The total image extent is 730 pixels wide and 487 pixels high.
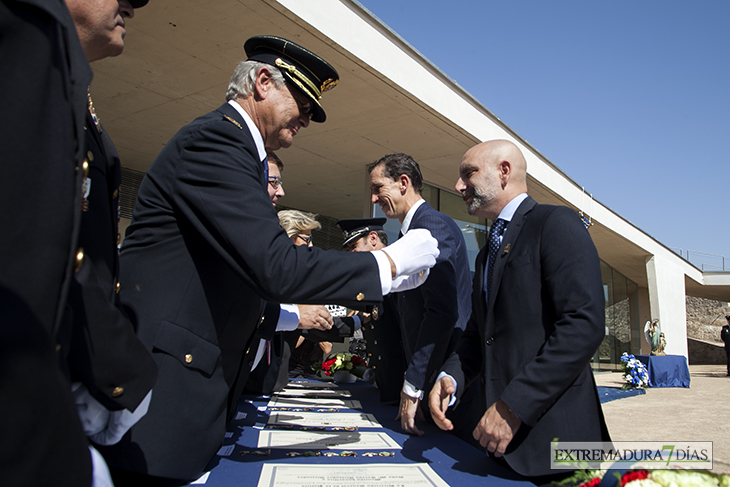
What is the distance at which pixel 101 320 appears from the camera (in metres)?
0.68

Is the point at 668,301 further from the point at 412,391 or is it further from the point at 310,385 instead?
the point at 412,391

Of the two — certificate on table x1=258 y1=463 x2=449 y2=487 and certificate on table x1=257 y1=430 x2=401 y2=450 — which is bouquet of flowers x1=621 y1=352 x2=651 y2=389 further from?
certificate on table x1=258 y1=463 x2=449 y2=487

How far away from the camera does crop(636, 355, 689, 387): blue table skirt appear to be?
45.0ft

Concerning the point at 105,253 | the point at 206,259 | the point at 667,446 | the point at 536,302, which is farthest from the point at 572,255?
the point at 105,253

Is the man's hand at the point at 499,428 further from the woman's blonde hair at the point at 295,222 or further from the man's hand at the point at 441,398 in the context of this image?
the woman's blonde hair at the point at 295,222

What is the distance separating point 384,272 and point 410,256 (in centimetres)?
10

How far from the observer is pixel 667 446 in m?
0.94

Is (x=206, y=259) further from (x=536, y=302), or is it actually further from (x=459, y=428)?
(x=459, y=428)

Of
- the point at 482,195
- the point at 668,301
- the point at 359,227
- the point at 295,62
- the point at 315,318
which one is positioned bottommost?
the point at 315,318

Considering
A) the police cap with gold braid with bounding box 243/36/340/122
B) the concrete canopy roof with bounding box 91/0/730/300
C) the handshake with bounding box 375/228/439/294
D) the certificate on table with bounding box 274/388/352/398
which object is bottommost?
the certificate on table with bounding box 274/388/352/398

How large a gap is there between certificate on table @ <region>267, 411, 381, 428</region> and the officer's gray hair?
1.40m

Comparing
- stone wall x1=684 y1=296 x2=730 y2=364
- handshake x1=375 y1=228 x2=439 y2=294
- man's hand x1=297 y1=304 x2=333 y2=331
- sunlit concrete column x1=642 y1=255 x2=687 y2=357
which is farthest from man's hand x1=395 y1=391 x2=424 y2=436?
stone wall x1=684 y1=296 x2=730 y2=364

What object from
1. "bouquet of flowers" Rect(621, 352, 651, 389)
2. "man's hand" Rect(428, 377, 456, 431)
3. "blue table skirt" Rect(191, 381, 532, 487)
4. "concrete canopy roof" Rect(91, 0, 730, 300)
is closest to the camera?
"blue table skirt" Rect(191, 381, 532, 487)

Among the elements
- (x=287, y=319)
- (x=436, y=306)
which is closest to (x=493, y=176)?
(x=436, y=306)
